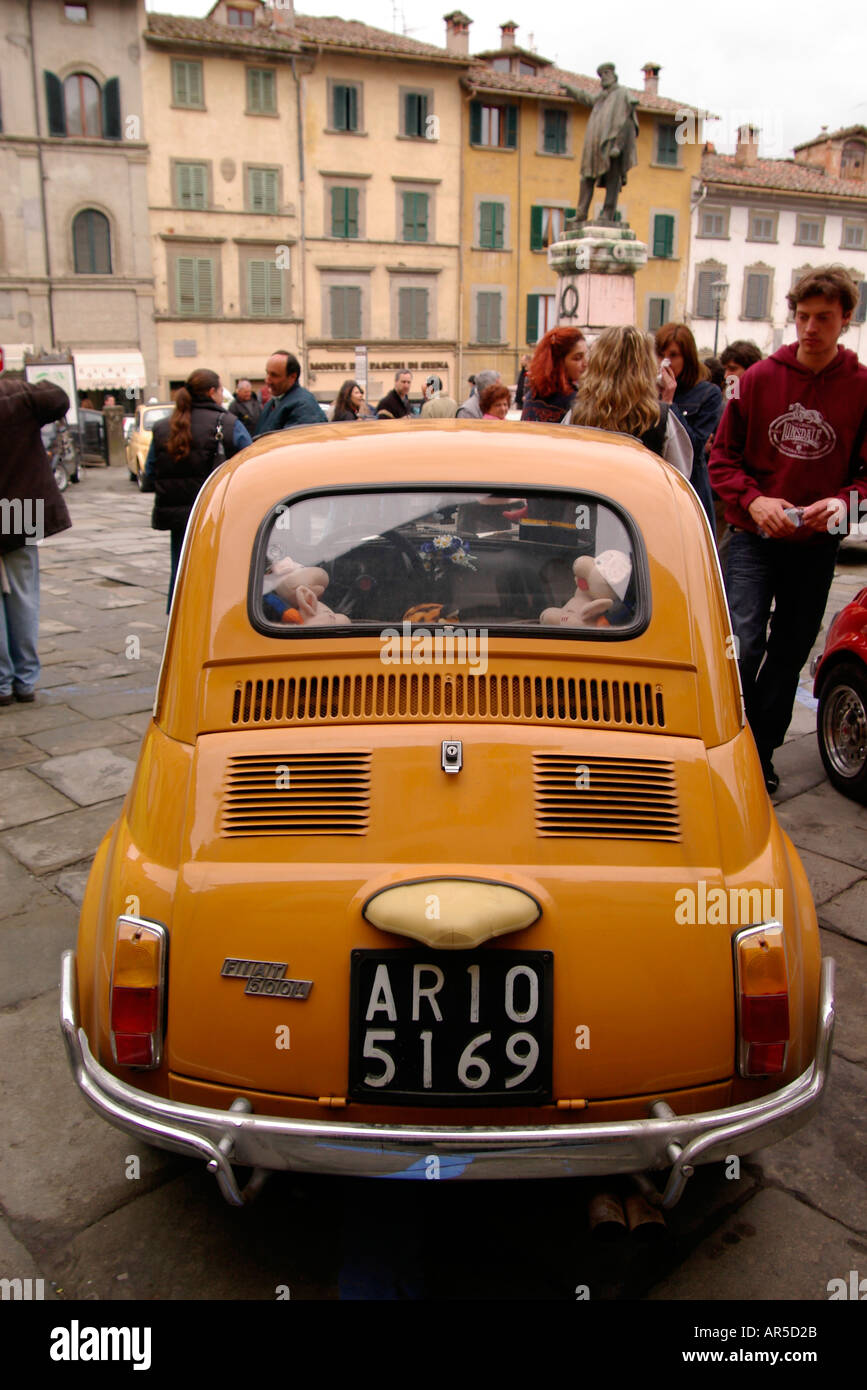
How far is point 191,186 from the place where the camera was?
34344mm

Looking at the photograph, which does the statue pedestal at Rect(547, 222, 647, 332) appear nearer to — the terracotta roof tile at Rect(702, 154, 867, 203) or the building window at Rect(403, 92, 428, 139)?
the building window at Rect(403, 92, 428, 139)

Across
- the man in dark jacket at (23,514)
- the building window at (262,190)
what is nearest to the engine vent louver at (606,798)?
the man in dark jacket at (23,514)

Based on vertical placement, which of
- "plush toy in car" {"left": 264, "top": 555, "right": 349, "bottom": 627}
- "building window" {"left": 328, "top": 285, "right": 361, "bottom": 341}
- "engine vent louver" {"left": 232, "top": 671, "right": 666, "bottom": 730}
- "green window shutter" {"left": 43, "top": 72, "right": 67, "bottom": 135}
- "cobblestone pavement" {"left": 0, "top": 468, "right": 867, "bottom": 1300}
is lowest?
"cobblestone pavement" {"left": 0, "top": 468, "right": 867, "bottom": 1300}

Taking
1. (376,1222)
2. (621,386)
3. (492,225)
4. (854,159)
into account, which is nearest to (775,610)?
(621,386)

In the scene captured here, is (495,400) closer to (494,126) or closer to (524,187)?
(524,187)

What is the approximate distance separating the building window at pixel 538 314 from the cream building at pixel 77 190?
45.7 ft

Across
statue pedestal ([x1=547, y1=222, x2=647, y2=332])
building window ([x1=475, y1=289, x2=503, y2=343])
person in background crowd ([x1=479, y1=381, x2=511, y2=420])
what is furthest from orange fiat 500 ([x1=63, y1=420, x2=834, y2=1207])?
building window ([x1=475, y1=289, x2=503, y2=343])

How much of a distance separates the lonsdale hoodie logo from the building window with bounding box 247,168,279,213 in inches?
1382

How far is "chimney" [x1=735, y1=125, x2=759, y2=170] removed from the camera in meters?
44.8

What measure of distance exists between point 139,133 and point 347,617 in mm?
36660

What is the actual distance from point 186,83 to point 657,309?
19474 mm

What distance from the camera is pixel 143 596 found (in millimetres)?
9562

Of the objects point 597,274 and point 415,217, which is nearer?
point 597,274
